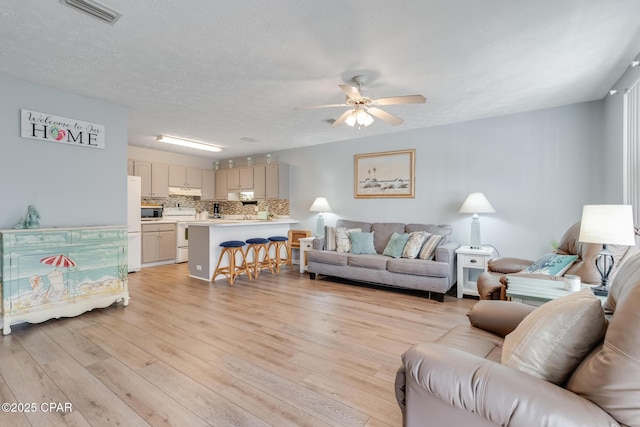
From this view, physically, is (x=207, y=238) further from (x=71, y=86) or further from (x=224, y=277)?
(x=71, y=86)

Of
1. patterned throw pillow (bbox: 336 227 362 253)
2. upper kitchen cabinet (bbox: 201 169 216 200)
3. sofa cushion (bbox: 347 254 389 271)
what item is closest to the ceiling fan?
sofa cushion (bbox: 347 254 389 271)

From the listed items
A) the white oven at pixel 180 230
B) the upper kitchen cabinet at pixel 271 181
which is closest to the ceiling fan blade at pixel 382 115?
the upper kitchen cabinet at pixel 271 181

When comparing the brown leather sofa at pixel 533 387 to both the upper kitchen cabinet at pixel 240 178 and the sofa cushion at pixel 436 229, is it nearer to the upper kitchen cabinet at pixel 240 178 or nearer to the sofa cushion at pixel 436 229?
the sofa cushion at pixel 436 229

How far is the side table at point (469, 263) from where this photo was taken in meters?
3.94

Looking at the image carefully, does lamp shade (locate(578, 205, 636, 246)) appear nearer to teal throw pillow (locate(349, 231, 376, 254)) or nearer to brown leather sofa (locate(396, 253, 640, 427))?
brown leather sofa (locate(396, 253, 640, 427))

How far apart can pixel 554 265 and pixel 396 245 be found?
2.06 metres

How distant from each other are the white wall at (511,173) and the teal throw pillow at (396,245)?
0.57 meters

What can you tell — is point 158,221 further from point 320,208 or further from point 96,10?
point 96,10

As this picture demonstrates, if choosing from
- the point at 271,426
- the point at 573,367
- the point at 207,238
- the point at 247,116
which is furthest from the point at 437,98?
the point at 207,238

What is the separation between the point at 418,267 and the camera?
4055mm

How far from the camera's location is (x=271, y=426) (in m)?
1.64

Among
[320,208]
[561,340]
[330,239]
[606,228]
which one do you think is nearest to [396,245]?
[330,239]

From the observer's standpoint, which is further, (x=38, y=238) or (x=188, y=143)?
(x=188, y=143)

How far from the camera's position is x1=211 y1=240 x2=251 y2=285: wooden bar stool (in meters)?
4.80
